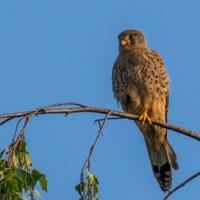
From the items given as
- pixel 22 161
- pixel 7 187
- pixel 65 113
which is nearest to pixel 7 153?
pixel 22 161

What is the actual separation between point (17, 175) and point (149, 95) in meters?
3.46

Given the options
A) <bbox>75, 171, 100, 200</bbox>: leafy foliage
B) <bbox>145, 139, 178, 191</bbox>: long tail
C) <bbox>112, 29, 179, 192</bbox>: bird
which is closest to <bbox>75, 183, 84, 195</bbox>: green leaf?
<bbox>75, 171, 100, 200</bbox>: leafy foliage

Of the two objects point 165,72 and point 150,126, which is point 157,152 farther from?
point 165,72

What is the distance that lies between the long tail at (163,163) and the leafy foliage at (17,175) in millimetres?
3097

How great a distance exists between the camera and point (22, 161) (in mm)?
3279

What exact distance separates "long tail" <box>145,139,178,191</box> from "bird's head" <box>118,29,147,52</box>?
1.16 meters

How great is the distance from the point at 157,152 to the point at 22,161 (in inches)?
142

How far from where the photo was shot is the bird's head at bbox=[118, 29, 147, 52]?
6.97 meters

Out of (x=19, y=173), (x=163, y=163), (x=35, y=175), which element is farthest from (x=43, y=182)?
(x=163, y=163)

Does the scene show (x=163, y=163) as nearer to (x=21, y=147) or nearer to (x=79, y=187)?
(x=79, y=187)

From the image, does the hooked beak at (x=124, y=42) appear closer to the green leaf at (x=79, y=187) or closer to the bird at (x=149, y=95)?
the bird at (x=149, y=95)

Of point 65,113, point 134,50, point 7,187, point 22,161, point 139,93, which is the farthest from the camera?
point 134,50

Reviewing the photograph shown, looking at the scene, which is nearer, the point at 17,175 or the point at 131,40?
the point at 17,175

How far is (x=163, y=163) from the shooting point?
653 cm
